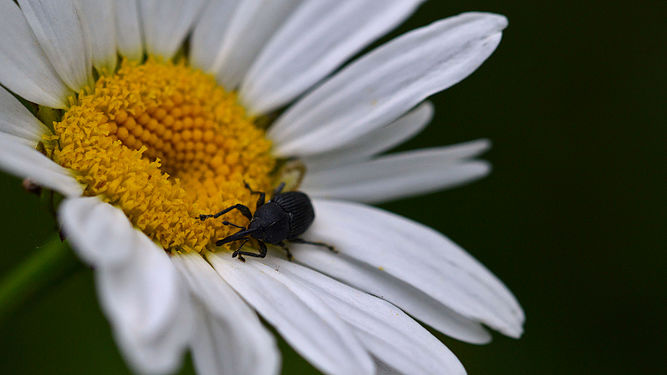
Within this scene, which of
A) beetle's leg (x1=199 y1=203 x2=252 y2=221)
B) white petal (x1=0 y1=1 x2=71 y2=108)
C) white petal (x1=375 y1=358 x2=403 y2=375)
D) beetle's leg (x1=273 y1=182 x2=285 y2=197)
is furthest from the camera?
beetle's leg (x1=273 y1=182 x2=285 y2=197)

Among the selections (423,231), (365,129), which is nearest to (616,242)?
(423,231)

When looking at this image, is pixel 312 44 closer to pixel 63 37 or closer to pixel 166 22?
pixel 166 22

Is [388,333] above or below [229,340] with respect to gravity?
above

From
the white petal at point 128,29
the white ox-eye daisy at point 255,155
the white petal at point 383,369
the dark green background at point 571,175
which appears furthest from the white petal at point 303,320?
the dark green background at point 571,175

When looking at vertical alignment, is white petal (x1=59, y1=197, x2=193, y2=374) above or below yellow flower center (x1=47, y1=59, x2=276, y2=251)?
below

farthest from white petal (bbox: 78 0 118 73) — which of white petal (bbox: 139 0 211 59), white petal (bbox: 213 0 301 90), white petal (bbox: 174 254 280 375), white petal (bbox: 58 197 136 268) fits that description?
white petal (bbox: 174 254 280 375)

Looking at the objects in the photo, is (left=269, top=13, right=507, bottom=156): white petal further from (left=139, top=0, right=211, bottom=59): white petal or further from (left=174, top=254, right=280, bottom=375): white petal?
(left=174, top=254, right=280, bottom=375): white petal

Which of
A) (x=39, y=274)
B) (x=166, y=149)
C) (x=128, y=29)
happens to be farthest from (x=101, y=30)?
(x=39, y=274)
